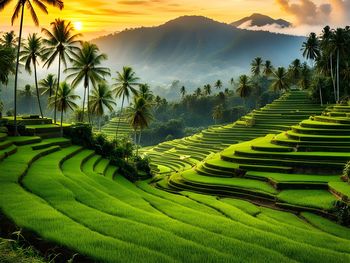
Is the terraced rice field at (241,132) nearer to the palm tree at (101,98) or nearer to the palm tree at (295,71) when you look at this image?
the palm tree at (101,98)

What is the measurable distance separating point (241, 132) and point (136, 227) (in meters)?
54.7

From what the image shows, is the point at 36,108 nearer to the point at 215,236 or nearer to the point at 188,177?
the point at 188,177

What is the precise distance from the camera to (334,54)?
6475cm

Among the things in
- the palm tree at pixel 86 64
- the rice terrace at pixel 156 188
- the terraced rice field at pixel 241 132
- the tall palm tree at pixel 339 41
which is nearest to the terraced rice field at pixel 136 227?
the rice terrace at pixel 156 188

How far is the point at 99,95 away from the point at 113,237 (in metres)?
40.3

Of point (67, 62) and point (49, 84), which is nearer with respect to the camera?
point (67, 62)

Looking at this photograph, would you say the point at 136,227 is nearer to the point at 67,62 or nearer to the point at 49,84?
the point at 67,62

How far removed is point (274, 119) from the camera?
67188 millimetres

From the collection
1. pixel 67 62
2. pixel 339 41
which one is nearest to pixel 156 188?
pixel 67 62

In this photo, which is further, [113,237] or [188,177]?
[188,177]

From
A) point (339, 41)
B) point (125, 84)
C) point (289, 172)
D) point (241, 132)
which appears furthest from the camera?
point (241, 132)

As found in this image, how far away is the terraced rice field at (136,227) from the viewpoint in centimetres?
1077

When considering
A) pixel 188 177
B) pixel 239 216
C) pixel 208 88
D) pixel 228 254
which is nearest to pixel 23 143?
pixel 188 177

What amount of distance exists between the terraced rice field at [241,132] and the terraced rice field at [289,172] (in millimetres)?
18804
